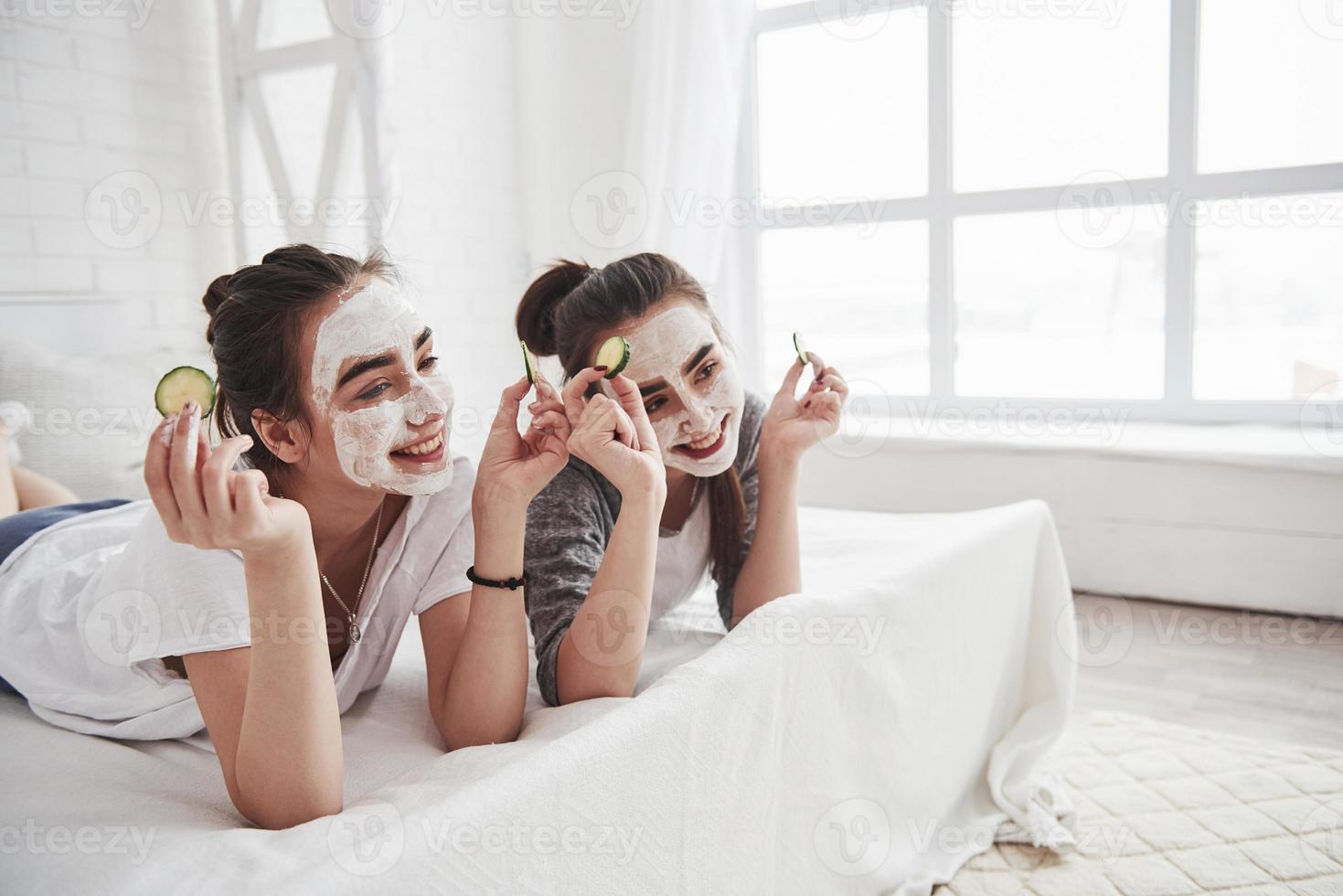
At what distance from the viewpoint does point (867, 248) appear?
3.78m

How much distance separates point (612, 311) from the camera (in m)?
1.42

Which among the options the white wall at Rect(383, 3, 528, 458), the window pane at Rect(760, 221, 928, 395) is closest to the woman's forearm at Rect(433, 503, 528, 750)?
the white wall at Rect(383, 3, 528, 458)

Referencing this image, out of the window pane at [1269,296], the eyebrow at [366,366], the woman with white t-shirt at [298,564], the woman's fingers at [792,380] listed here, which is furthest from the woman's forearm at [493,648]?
the window pane at [1269,296]

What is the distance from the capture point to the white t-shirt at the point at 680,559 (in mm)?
1556

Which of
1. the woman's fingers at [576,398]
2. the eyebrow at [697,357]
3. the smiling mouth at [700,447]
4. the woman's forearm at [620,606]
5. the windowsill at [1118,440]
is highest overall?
the eyebrow at [697,357]

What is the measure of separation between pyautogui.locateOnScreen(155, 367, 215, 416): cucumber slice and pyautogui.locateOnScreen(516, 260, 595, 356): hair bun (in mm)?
718

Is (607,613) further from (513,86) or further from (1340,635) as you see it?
(513,86)

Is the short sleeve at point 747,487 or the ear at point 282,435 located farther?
the short sleeve at point 747,487

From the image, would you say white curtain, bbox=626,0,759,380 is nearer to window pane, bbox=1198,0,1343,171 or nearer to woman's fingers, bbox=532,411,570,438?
window pane, bbox=1198,0,1343,171

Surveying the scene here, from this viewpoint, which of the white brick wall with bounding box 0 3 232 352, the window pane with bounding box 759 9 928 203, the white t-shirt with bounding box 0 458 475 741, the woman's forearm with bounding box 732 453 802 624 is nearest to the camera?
the white t-shirt with bounding box 0 458 475 741

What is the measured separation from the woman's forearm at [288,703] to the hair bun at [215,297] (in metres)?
0.41

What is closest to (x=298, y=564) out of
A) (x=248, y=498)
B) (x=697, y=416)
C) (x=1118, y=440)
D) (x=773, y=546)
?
(x=248, y=498)

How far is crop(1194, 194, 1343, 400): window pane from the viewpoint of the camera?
307 cm

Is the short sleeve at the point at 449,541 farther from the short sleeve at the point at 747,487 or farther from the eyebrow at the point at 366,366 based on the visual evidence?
the short sleeve at the point at 747,487
